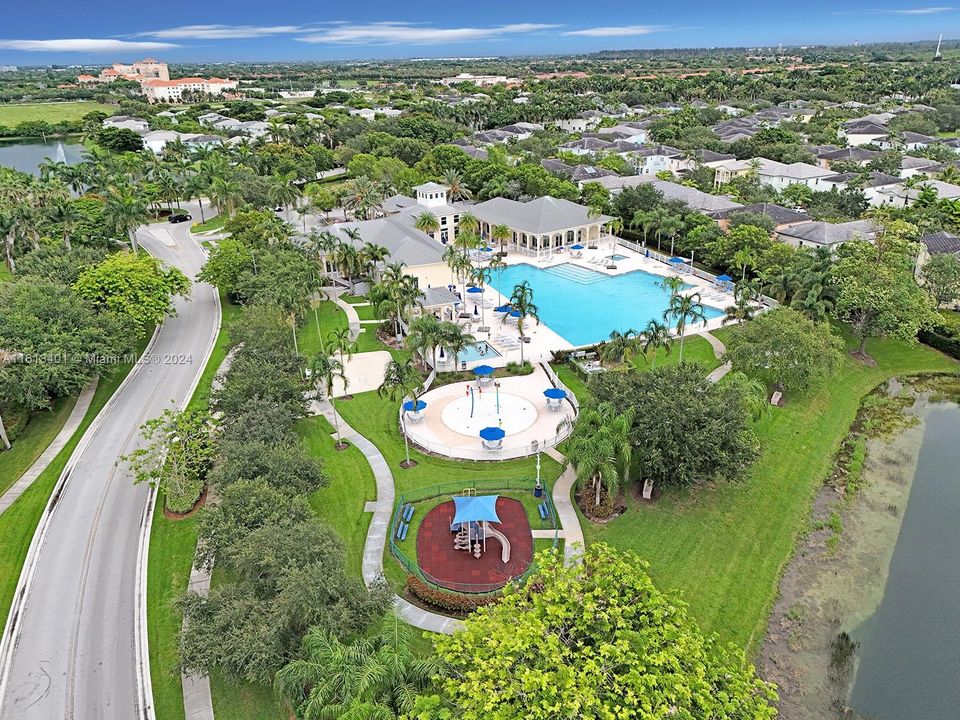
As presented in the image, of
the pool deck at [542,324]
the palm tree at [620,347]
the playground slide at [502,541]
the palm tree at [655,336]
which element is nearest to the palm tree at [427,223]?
the pool deck at [542,324]

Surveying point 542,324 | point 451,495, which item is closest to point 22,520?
point 451,495

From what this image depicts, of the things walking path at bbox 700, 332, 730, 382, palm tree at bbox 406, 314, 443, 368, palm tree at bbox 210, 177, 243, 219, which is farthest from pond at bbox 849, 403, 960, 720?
palm tree at bbox 210, 177, 243, 219

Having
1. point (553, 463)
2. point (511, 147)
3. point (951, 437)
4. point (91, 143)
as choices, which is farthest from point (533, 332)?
point (91, 143)

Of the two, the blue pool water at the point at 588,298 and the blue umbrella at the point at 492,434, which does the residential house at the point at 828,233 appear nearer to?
the blue pool water at the point at 588,298

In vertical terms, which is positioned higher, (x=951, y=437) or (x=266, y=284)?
(x=266, y=284)

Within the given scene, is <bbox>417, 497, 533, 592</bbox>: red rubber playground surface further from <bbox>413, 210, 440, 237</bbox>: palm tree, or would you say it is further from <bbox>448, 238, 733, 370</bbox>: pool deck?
<bbox>413, 210, 440, 237</bbox>: palm tree

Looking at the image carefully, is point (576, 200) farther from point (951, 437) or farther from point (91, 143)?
point (91, 143)
